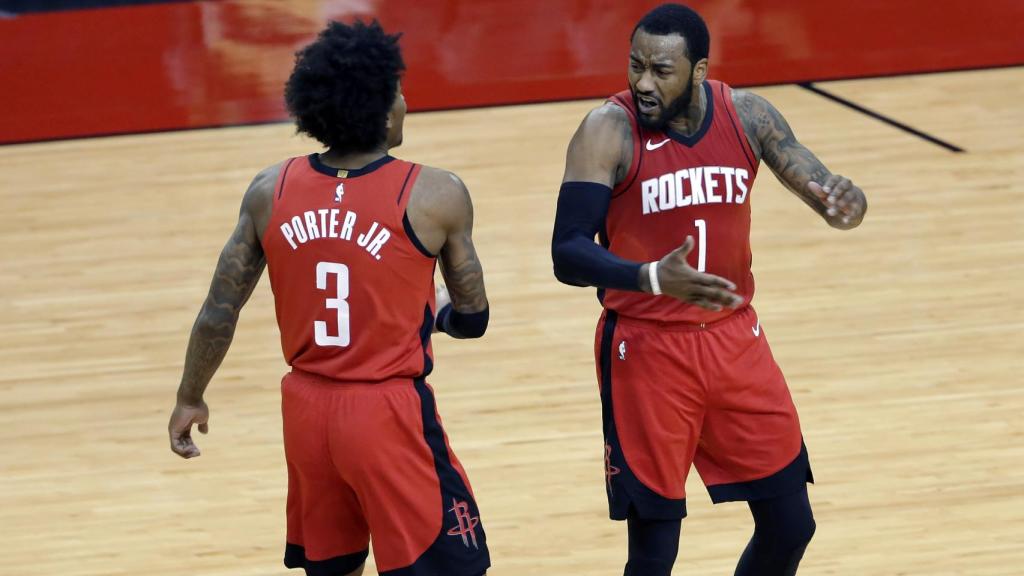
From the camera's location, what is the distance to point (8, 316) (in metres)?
7.00

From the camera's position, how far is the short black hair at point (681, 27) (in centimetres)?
356

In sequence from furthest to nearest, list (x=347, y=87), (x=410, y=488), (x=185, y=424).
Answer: (x=185, y=424), (x=410, y=488), (x=347, y=87)

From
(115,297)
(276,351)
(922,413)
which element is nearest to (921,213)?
(922,413)

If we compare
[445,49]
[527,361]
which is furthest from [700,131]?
[445,49]

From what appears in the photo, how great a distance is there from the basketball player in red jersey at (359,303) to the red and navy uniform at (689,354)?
0.48 meters

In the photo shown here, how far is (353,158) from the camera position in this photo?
3.25m

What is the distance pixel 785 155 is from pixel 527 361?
9.05 ft

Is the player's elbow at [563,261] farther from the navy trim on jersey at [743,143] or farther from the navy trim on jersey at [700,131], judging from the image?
the navy trim on jersey at [743,143]

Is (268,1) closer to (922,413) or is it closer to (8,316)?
(8,316)

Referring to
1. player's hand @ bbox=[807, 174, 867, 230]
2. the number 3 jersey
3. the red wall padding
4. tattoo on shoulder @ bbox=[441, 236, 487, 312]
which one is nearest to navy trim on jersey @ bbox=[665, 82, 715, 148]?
player's hand @ bbox=[807, 174, 867, 230]

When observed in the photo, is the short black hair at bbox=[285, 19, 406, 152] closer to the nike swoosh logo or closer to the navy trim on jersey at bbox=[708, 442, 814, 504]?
the nike swoosh logo

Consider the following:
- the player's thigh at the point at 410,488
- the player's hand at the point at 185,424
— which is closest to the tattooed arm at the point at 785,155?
the player's thigh at the point at 410,488

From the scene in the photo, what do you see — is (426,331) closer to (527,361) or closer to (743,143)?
(743,143)

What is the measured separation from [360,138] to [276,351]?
344 centimetres
